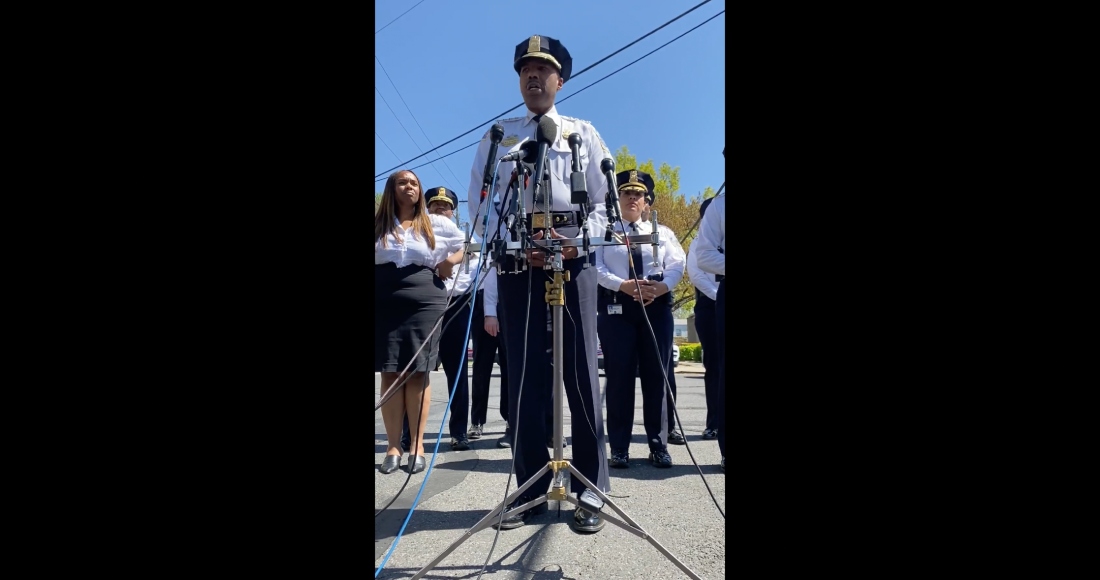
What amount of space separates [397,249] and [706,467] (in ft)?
7.08

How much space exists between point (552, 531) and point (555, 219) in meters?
1.20

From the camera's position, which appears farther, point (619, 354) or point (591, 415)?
point (619, 354)

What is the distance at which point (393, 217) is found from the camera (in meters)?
3.43

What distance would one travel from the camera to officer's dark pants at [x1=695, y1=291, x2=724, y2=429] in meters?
4.61

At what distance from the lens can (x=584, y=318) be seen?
2.70m

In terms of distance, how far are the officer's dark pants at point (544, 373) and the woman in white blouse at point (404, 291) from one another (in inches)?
33.9

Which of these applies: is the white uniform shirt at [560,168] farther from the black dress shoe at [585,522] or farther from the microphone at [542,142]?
the black dress shoe at [585,522]

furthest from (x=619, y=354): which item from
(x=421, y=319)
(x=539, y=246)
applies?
(x=539, y=246)

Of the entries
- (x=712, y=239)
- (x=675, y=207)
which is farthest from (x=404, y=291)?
(x=675, y=207)

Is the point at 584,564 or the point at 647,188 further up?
the point at 647,188

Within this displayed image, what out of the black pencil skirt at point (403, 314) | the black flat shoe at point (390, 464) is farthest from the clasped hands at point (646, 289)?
the black flat shoe at point (390, 464)

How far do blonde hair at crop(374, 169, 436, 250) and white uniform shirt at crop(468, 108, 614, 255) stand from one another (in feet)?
2.78
